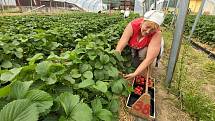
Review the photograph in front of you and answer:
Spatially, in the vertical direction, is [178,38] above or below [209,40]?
above

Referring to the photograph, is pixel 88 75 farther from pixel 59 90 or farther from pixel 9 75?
pixel 9 75

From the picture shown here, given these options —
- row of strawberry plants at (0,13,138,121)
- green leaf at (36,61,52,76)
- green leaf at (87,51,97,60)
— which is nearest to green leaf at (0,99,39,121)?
row of strawberry plants at (0,13,138,121)

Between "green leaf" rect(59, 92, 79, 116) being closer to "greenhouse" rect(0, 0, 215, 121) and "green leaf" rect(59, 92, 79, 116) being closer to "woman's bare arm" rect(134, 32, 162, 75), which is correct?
"greenhouse" rect(0, 0, 215, 121)

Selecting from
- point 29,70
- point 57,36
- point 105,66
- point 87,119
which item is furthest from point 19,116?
point 57,36

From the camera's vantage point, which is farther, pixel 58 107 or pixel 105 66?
pixel 105 66

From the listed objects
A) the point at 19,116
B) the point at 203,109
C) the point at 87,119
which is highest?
the point at 19,116

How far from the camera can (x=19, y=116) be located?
0.85 metres

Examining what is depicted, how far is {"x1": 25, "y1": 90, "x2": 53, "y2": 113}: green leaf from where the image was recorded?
3.53 ft

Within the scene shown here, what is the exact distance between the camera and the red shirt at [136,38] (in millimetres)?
3324

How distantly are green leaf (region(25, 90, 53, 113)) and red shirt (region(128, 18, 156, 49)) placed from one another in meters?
2.37

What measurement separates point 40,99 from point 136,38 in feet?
8.29

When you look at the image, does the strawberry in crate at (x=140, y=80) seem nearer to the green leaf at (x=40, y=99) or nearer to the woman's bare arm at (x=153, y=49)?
the woman's bare arm at (x=153, y=49)

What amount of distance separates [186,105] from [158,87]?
2.38ft

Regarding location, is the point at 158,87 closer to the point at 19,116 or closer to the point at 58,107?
the point at 58,107
